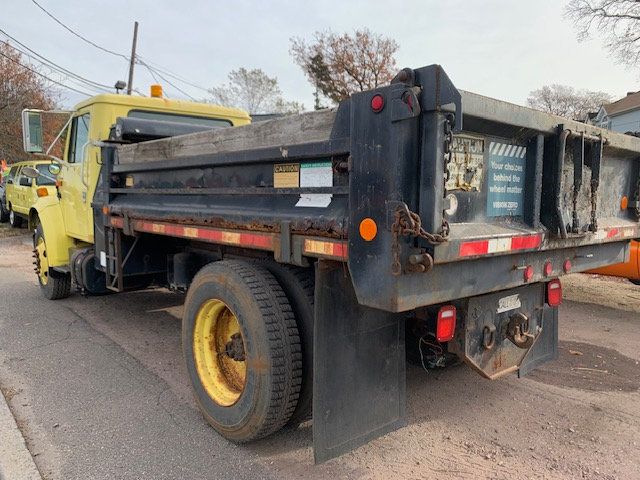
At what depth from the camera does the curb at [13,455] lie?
2.69 metres

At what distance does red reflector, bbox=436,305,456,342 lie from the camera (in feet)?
8.32

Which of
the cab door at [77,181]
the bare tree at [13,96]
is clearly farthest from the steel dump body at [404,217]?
the bare tree at [13,96]

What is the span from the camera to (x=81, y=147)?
5332mm

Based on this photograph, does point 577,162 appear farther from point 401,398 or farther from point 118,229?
point 118,229

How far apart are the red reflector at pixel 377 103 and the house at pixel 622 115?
34.7 meters

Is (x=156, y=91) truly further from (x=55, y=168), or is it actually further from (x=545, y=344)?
(x=545, y=344)

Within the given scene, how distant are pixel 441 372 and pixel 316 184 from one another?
2342 millimetres

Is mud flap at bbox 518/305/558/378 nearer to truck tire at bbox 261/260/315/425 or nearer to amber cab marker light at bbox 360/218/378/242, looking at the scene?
truck tire at bbox 261/260/315/425

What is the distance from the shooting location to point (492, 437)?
10.2 feet

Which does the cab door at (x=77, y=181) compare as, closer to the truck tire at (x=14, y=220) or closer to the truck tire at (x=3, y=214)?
the truck tire at (x=14, y=220)

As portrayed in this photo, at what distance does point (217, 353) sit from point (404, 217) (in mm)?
1899

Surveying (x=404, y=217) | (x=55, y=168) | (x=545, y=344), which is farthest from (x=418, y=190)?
(x=55, y=168)

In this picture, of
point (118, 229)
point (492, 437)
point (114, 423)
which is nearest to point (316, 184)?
point (492, 437)

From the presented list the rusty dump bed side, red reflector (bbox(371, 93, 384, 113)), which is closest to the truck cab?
the rusty dump bed side
